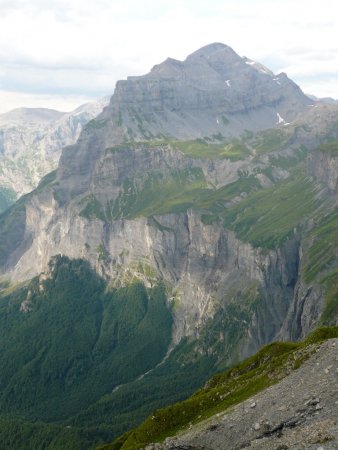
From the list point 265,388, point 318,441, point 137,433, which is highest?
point 318,441

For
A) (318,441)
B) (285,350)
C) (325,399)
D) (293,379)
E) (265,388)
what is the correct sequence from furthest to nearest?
(285,350) < (265,388) < (293,379) < (325,399) < (318,441)

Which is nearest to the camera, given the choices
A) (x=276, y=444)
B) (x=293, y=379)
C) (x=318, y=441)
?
(x=318, y=441)

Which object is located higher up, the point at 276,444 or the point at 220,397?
the point at 276,444

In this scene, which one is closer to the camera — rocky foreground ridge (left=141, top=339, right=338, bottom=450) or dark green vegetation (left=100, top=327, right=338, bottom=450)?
rocky foreground ridge (left=141, top=339, right=338, bottom=450)

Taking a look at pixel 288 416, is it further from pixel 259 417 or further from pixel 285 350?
pixel 285 350

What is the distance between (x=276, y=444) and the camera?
67.8 meters

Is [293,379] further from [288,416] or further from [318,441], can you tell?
[318,441]

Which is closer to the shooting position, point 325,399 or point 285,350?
point 325,399

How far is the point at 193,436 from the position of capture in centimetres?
10062

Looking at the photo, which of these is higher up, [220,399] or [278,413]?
[278,413]

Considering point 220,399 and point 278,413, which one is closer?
point 278,413

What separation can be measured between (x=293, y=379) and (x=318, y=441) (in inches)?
1649

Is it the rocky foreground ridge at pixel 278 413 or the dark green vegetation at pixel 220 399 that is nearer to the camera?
the rocky foreground ridge at pixel 278 413

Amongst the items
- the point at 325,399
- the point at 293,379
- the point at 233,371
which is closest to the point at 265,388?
the point at 293,379
